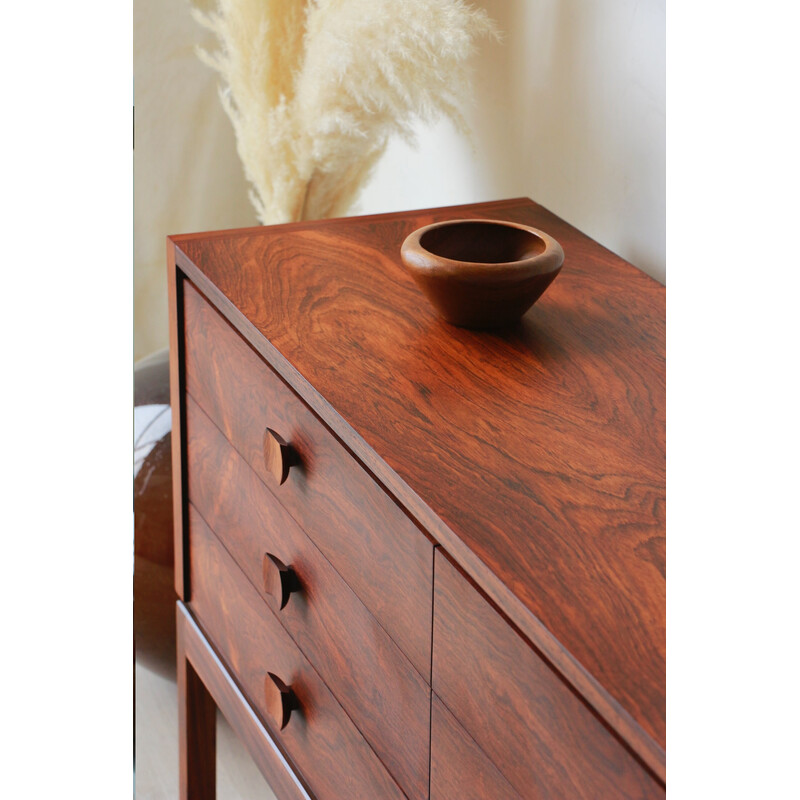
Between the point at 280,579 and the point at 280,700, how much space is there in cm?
13

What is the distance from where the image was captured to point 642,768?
1.45 ft

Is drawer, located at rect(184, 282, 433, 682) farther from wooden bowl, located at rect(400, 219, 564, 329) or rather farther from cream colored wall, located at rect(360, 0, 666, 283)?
cream colored wall, located at rect(360, 0, 666, 283)

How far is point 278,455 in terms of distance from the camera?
775 mm

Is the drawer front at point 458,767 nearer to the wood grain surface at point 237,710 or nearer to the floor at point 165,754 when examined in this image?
the wood grain surface at point 237,710

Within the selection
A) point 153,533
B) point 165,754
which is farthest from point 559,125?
point 165,754

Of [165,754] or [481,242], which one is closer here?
[481,242]

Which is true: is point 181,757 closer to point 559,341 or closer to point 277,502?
point 277,502

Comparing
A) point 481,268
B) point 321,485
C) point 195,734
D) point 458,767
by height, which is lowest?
point 195,734

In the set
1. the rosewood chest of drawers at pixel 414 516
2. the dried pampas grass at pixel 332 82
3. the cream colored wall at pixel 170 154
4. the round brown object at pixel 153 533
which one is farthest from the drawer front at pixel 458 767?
the cream colored wall at pixel 170 154

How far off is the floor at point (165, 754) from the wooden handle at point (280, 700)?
0.71 m

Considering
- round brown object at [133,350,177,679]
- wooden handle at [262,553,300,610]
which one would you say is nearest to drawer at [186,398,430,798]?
wooden handle at [262,553,300,610]

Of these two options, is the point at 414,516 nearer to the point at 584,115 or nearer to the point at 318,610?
the point at 318,610

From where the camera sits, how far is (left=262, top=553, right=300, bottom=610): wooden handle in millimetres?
810
